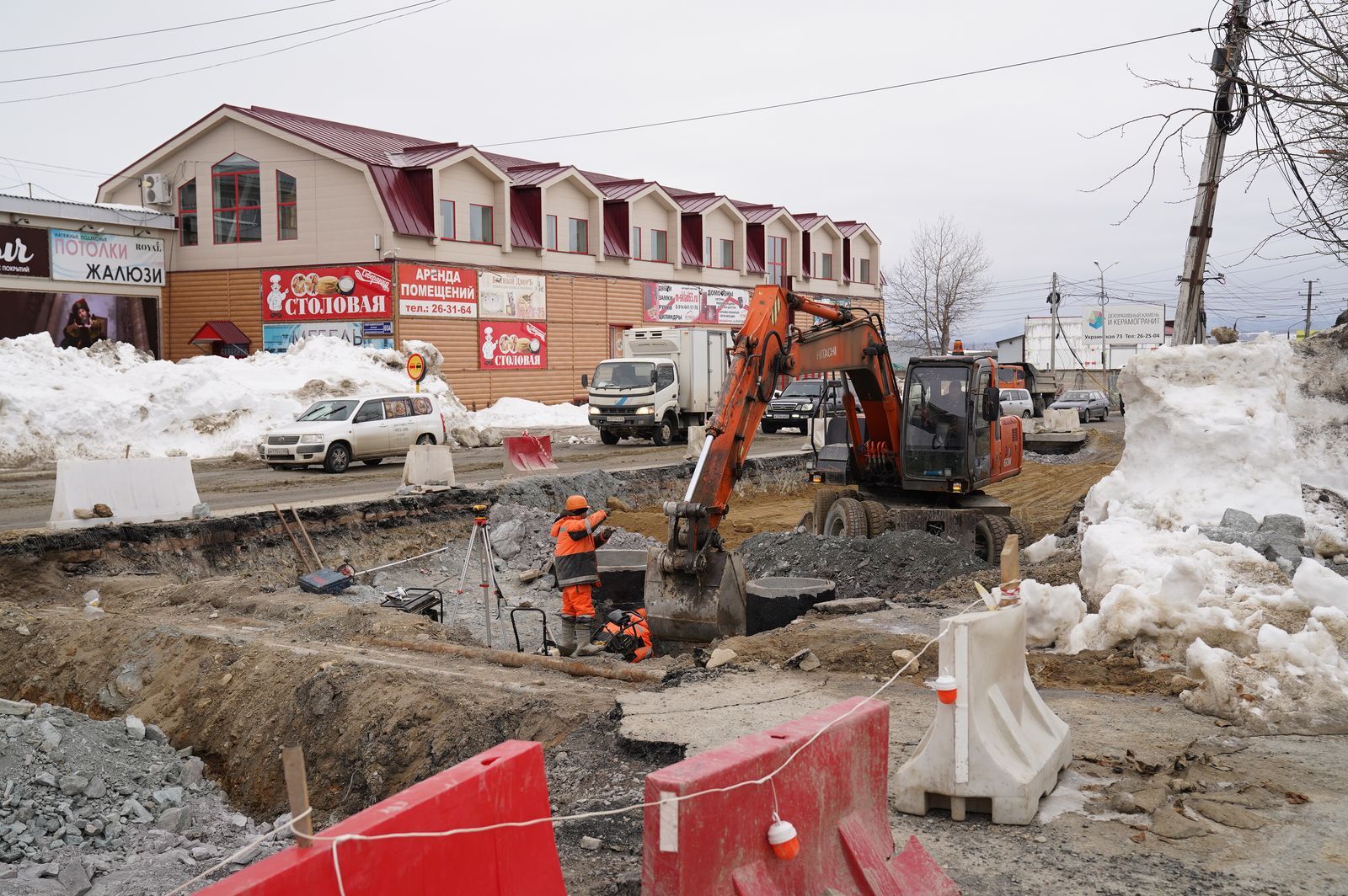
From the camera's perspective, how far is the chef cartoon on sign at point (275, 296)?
38.8 metres

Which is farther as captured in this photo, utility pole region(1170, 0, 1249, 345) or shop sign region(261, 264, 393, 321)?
shop sign region(261, 264, 393, 321)

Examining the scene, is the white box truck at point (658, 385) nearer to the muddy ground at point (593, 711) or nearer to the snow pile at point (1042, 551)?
the muddy ground at point (593, 711)

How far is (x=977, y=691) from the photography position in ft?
19.5

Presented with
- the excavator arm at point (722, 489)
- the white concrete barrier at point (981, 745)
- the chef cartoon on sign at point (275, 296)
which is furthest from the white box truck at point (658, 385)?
the white concrete barrier at point (981, 745)

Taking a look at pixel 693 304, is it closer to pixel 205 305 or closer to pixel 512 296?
pixel 512 296

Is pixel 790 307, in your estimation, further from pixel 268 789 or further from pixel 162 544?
pixel 162 544

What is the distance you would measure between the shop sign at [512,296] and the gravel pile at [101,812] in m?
32.3

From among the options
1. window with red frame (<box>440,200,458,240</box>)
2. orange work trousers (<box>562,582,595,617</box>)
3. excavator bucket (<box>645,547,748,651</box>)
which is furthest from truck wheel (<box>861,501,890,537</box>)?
window with red frame (<box>440,200,458,240</box>)

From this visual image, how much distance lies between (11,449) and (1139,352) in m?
23.7

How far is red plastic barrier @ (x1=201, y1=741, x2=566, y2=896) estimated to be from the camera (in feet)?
10.2

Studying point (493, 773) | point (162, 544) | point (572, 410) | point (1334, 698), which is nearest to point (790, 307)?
point (1334, 698)

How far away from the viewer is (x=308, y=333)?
3850 centimetres

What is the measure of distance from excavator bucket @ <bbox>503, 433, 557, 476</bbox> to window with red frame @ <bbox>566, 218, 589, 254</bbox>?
21.4 metres

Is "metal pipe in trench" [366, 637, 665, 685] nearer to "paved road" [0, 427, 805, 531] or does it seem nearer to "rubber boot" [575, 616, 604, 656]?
"rubber boot" [575, 616, 604, 656]
